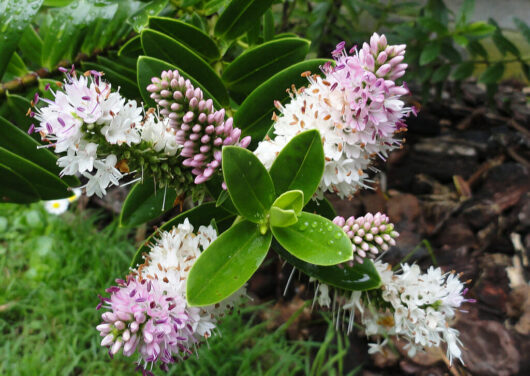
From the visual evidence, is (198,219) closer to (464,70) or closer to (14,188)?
(14,188)

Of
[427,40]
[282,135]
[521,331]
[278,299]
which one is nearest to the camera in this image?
[282,135]

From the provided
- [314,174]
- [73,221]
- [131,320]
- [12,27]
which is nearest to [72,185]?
[12,27]

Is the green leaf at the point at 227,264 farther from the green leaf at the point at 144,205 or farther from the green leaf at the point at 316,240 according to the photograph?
the green leaf at the point at 144,205

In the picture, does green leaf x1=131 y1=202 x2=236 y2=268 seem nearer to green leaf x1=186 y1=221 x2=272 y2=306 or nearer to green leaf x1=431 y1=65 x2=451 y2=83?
green leaf x1=186 y1=221 x2=272 y2=306

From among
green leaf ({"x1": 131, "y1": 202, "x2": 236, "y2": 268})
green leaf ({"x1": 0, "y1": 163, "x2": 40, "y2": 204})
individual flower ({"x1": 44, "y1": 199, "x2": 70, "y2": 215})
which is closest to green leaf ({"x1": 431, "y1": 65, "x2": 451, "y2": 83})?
green leaf ({"x1": 131, "y1": 202, "x2": 236, "y2": 268})

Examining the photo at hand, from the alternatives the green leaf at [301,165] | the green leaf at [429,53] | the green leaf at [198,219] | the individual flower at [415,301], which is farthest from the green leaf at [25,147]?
the green leaf at [429,53]

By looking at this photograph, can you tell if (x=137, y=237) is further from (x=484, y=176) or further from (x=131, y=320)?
(x=484, y=176)
